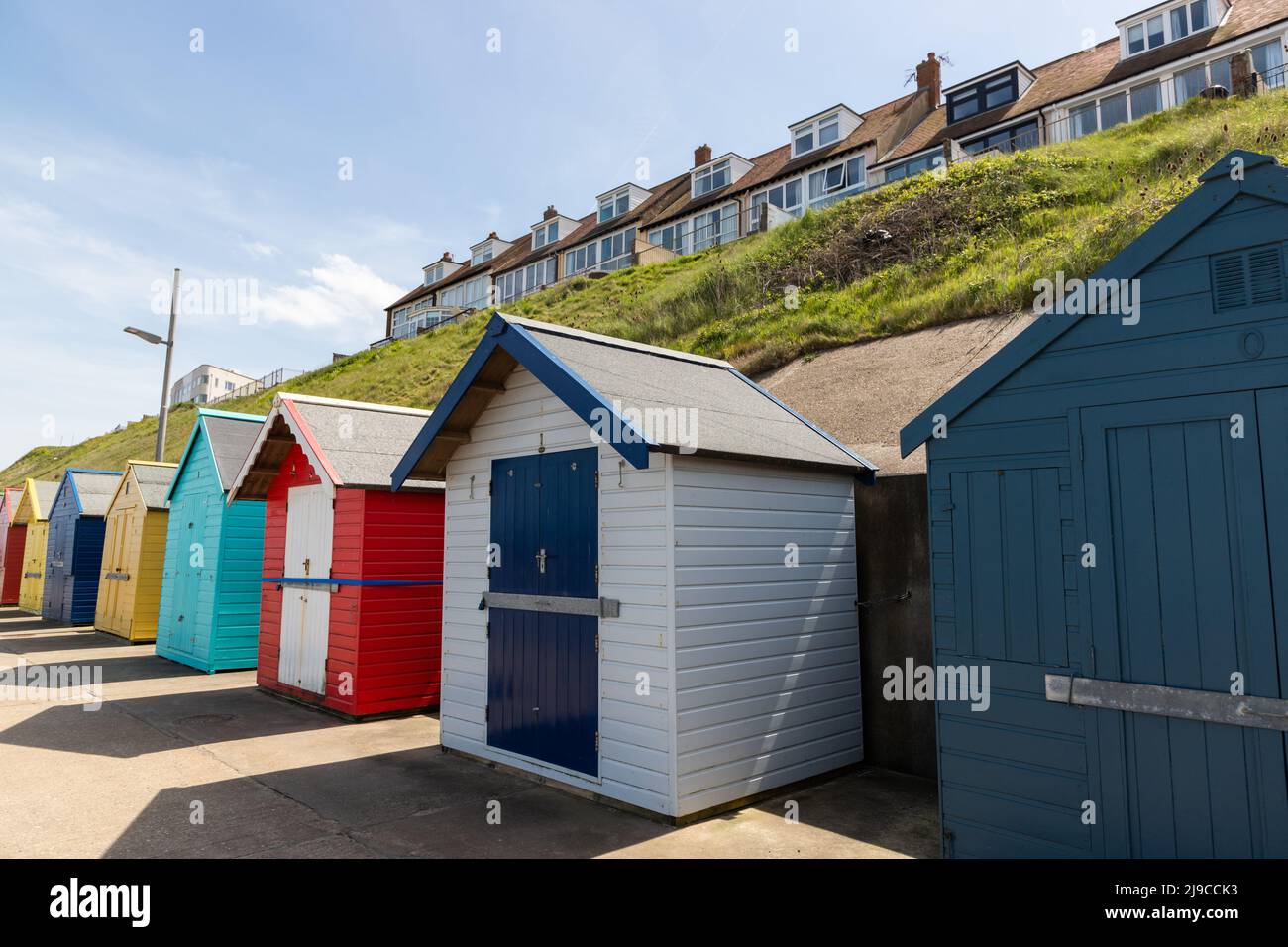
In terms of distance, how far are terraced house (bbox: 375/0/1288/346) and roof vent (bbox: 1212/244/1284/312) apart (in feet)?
71.7

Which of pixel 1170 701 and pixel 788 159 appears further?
pixel 788 159

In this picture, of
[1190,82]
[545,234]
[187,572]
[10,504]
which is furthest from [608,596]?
[545,234]

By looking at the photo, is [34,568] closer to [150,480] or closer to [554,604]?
[150,480]

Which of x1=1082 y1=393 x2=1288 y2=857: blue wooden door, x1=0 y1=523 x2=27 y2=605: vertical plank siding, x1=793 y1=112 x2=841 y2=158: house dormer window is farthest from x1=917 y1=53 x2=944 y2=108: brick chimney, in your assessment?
x1=0 y1=523 x2=27 y2=605: vertical plank siding

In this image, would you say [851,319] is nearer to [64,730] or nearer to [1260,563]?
[1260,563]

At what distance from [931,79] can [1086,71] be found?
26.0ft

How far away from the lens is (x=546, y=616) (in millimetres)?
7453

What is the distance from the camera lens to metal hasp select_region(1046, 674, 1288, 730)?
3.95 metres

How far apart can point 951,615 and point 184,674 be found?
1326cm

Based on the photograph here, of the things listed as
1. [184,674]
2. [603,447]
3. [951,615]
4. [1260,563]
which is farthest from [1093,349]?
[184,674]

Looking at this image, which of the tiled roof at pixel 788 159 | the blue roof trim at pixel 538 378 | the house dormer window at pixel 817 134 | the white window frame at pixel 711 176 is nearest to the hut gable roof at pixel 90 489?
the blue roof trim at pixel 538 378

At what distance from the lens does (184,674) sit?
44.2ft

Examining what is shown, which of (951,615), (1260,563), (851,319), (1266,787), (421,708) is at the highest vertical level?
(851,319)

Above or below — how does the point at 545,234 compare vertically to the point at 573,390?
above
